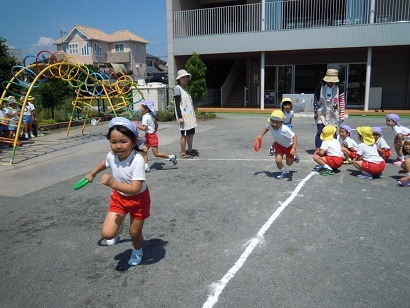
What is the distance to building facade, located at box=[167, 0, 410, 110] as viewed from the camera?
16922 millimetres

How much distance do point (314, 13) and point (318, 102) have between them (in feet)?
48.5

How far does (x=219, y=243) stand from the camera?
388 cm

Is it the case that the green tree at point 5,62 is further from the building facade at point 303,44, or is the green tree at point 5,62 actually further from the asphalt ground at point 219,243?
the building facade at point 303,44

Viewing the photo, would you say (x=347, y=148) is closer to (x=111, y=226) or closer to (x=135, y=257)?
(x=135, y=257)

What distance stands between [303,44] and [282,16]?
2.43 meters

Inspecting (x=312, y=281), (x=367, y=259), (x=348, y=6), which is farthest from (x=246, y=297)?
(x=348, y=6)

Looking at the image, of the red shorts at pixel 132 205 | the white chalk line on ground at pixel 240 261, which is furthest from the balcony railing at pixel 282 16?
the red shorts at pixel 132 205

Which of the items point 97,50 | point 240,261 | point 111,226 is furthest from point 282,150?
point 97,50

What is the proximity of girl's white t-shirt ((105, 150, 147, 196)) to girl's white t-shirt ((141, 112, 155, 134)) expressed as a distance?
3.42 metres

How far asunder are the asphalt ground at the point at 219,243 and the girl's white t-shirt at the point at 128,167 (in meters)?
0.87

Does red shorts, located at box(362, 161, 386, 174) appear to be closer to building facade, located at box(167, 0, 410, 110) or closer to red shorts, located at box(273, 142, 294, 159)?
red shorts, located at box(273, 142, 294, 159)

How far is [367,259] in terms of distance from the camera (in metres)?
3.44

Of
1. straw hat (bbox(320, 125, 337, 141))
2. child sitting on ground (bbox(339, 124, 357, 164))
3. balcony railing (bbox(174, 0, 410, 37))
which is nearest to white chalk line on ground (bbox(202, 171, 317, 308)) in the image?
straw hat (bbox(320, 125, 337, 141))

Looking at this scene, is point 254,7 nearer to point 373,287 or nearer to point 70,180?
point 70,180
